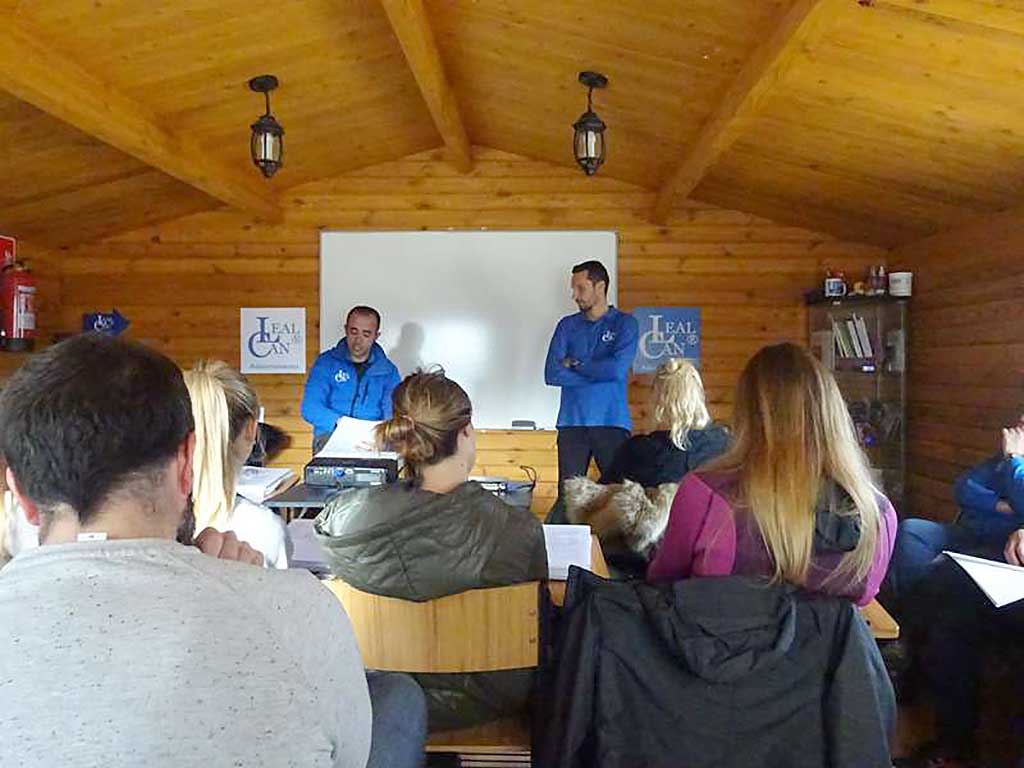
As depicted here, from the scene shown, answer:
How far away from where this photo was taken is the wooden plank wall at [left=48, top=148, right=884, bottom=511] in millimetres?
5203

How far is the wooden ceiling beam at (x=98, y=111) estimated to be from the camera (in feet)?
9.05

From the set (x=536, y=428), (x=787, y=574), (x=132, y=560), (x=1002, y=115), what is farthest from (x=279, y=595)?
(x=536, y=428)

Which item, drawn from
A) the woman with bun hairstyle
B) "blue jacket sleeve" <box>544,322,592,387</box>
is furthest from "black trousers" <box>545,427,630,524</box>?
the woman with bun hairstyle

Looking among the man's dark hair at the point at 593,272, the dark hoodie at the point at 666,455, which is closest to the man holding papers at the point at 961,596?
the dark hoodie at the point at 666,455

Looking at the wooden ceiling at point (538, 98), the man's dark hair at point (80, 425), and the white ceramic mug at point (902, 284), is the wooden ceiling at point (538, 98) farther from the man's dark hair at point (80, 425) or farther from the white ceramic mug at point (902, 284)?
the man's dark hair at point (80, 425)

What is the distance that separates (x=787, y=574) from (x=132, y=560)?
1110 mm

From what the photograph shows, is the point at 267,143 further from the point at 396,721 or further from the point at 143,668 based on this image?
the point at 143,668

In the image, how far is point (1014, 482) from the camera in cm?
284

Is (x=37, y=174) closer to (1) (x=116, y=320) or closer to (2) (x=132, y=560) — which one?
(1) (x=116, y=320)

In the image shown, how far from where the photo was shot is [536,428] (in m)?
5.30

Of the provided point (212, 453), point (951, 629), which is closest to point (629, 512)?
point (951, 629)

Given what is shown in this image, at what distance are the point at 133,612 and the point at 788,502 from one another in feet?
3.77

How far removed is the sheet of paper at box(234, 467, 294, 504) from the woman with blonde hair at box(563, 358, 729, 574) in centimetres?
90

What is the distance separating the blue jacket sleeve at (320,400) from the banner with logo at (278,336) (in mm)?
1072
